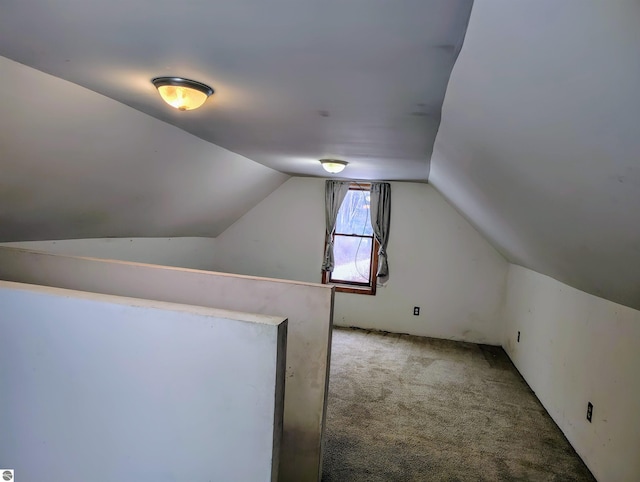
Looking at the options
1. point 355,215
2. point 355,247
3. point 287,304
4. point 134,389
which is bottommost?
point 134,389

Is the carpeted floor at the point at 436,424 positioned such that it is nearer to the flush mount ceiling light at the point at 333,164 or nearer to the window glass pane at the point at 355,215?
the window glass pane at the point at 355,215

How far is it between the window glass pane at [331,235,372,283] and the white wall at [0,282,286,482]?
164 inches

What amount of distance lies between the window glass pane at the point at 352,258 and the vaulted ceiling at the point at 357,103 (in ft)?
7.01

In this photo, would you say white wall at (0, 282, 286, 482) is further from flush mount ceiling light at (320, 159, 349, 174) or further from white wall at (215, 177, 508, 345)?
white wall at (215, 177, 508, 345)

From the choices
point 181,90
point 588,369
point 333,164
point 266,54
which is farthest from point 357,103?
point 588,369

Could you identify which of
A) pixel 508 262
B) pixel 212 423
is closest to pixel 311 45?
pixel 212 423

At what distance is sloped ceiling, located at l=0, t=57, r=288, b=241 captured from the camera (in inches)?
87.7

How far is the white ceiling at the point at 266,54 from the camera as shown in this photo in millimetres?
1310

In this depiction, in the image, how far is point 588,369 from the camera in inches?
107

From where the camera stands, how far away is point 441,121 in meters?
2.28

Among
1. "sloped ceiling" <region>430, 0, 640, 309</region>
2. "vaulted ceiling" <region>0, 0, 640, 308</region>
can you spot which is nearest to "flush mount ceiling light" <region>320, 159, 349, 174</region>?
"vaulted ceiling" <region>0, 0, 640, 308</region>

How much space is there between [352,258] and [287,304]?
3.57 meters

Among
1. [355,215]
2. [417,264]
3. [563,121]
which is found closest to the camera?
[563,121]

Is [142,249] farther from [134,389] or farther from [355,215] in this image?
[134,389]
